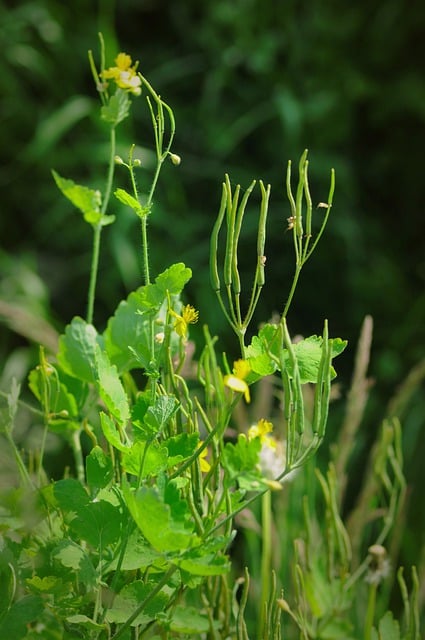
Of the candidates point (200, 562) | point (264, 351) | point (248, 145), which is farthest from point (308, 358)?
point (248, 145)

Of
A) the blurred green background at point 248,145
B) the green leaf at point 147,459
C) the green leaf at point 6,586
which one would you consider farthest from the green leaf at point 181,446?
the blurred green background at point 248,145

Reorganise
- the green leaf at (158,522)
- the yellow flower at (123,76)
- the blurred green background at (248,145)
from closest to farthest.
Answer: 1. the green leaf at (158,522)
2. the yellow flower at (123,76)
3. the blurred green background at (248,145)

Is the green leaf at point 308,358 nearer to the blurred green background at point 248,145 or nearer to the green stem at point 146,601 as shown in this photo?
the green stem at point 146,601

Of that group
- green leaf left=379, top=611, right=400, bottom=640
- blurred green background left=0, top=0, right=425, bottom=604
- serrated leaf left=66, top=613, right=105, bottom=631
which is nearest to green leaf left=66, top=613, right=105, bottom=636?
serrated leaf left=66, top=613, right=105, bottom=631

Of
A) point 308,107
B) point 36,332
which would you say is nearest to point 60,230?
point 308,107

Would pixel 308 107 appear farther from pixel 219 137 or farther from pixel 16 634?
pixel 16 634

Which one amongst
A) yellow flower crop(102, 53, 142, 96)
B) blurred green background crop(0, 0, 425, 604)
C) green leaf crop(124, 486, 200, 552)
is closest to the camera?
green leaf crop(124, 486, 200, 552)

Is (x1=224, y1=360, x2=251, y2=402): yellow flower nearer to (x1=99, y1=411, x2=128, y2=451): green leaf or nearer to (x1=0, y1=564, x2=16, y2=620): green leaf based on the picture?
(x1=99, y1=411, x2=128, y2=451): green leaf

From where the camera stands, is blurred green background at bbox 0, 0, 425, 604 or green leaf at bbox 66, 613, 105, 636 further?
blurred green background at bbox 0, 0, 425, 604
